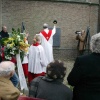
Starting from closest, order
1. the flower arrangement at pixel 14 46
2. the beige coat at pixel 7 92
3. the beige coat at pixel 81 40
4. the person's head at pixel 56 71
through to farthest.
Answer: the beige coat at pixel 7 92, the person's head at pixel 56 71, the flower arrangement at pixel 14 46, the beige coat at pixel 81 40

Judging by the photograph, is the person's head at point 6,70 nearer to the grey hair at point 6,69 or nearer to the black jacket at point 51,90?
the grey hair at point 6,69

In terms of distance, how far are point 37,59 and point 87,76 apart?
6212mm

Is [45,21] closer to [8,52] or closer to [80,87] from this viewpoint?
[8,52]

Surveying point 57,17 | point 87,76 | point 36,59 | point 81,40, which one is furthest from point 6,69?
point 57,17

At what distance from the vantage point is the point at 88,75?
432 cm

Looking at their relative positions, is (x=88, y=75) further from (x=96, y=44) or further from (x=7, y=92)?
(x=7, y=92)

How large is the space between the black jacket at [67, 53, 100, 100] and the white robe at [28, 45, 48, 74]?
603 cm

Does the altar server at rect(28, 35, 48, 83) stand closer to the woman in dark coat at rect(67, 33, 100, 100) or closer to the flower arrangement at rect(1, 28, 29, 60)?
the flower arrangement at rect(1, 28, 29, 60)

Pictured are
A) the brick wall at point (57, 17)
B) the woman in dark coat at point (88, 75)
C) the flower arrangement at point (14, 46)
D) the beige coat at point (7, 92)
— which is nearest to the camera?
the beige coat at point (7, 92)

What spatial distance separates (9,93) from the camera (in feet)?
12.6

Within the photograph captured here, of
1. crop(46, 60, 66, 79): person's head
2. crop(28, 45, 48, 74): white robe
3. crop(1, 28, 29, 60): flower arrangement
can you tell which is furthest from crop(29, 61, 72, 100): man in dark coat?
crop(28, 45, 48, 74): white robe

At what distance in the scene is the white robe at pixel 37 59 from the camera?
1038 centimetres

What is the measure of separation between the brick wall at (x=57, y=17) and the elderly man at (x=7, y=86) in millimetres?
15727


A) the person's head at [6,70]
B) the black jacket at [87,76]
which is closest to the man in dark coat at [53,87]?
the black jacket at [87,76]
